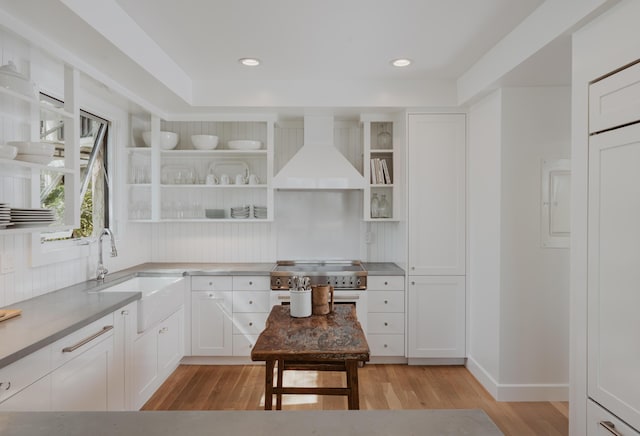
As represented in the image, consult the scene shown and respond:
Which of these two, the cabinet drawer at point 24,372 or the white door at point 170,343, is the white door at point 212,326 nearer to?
the white door at point 170,343

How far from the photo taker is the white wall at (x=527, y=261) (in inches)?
123

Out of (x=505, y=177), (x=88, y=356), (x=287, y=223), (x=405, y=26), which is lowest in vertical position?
(x=88, y=356)

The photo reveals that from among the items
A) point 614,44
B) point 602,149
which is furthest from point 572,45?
point 602,149

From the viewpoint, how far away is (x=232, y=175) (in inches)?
170

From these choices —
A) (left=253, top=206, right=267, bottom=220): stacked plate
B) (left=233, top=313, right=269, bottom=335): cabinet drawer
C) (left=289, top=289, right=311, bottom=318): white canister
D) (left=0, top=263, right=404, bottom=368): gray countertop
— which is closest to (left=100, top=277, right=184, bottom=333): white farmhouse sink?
(left=0, top=263, right=404, bottom=368): gray countertop

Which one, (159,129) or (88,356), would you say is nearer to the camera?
(88,356)

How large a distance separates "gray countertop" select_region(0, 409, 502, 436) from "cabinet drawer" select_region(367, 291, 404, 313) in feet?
9.46

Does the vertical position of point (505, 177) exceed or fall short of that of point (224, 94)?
it falls short

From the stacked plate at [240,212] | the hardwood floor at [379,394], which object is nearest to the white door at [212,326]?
the hardwood floor at [379,394]

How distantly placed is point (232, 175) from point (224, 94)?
88cm

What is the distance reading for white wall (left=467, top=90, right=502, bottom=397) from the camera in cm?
322

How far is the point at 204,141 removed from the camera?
4.08 metres

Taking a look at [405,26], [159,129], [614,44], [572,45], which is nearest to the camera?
[614,44]

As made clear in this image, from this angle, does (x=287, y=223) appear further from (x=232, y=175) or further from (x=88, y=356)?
(x=88, y=356)
